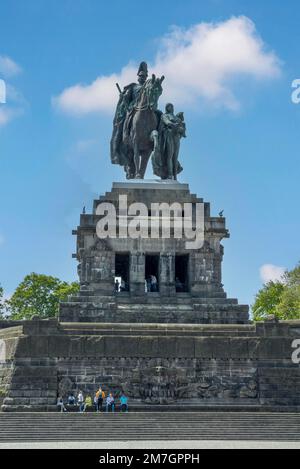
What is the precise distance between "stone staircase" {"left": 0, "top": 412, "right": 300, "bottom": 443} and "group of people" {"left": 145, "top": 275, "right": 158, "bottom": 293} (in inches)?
389

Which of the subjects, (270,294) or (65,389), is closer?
(65,389)

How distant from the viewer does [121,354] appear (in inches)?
1056

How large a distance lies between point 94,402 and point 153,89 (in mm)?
17078

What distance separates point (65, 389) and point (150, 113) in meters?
15.9

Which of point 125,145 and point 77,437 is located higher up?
point 125,145

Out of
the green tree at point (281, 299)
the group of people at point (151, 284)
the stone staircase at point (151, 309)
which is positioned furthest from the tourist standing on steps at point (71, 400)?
the green tree at point (281, 299)

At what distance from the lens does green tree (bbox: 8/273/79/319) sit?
214ft

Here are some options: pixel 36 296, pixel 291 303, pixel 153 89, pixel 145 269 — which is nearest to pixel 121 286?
pixel 145 269

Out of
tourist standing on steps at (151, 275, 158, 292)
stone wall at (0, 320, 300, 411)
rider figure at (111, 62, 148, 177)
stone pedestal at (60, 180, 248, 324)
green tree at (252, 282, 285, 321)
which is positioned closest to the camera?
stone wall at (0, 320, 300, 411)

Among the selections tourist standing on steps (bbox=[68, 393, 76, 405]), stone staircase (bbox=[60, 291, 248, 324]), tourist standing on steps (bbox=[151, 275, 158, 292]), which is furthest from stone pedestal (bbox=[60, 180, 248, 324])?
tourist standing on steps (bbox=[68, 393, 76, 405])

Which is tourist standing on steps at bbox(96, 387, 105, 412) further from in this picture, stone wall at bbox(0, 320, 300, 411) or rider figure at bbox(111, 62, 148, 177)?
rider figure at bbox(111, 62, 148, 177)
